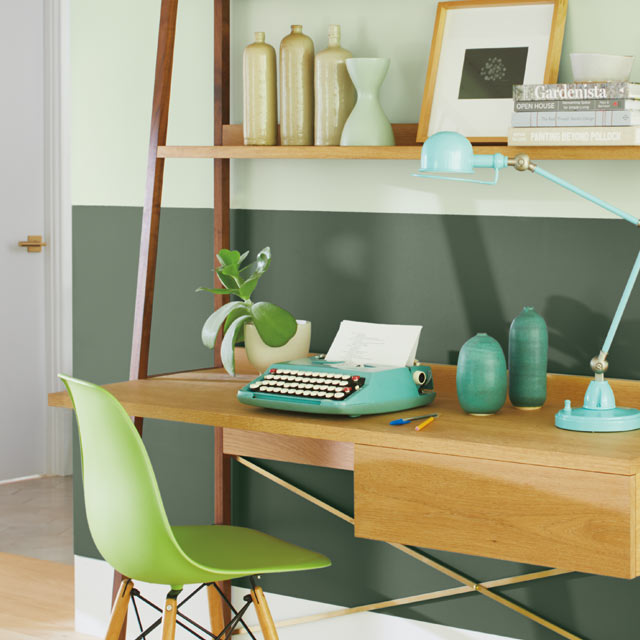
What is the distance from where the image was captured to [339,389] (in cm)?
213

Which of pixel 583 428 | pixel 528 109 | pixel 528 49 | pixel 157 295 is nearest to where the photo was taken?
pixel 583 428

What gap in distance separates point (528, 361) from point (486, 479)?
41 cm

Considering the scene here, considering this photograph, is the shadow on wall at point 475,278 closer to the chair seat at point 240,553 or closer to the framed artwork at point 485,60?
the framed artwork at point 485,60

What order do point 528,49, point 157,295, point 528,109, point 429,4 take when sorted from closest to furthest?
1. point 528,109
2. point 528,49
3. point 429,4
4. point 157,295

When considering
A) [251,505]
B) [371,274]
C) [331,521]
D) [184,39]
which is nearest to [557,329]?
[371,274]

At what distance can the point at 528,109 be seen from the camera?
2129 mm

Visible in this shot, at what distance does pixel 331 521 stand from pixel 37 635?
98cm

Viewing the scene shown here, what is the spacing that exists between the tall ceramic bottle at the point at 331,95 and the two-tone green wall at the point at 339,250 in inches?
6.5

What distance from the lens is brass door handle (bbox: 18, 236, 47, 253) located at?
15.5ft

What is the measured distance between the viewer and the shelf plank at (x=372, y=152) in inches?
82.1

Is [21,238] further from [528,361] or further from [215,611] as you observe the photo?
[528,361]

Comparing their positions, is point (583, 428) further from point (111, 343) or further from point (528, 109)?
point (111, 343)

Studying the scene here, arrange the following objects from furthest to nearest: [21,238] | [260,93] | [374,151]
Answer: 1. [21,238]
2. [260,93]
3. [374,151]

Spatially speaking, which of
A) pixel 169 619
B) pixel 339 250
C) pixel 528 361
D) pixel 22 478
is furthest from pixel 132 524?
pixel 22 478
